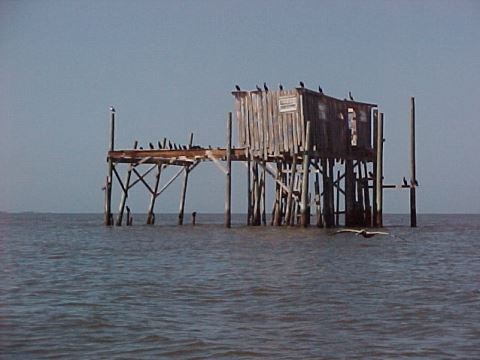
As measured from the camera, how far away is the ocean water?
9383mm

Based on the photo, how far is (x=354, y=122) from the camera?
3612 cm

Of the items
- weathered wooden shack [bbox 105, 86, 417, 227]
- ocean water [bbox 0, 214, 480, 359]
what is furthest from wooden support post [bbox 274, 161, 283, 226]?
ocean water [bbox 0, 214, 480, 359]

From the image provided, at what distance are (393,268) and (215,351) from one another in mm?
10202

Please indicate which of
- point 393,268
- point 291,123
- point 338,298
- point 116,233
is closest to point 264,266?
point 393,268

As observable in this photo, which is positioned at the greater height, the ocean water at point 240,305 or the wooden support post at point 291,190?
the wooden support post at point 291,190

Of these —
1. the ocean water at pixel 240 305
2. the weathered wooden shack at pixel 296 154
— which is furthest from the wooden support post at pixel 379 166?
the ocean water at pixel 240 305

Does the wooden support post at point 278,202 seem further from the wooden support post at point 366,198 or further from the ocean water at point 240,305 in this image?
the ocean water at point 240,305

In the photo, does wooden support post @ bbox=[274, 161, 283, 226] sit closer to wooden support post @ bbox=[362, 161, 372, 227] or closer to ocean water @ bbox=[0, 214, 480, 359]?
wooden support post @ bbox=[362, 161, 372, 227]

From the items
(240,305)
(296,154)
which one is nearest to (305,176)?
(296,154)

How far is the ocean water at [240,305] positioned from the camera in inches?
369

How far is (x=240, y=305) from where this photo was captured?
40.4 feet

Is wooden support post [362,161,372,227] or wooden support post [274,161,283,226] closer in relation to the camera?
wooden support post [274,161,283,226]

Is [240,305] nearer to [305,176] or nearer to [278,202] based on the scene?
[305,176]

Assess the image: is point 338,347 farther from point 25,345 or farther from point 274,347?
point 25,345
